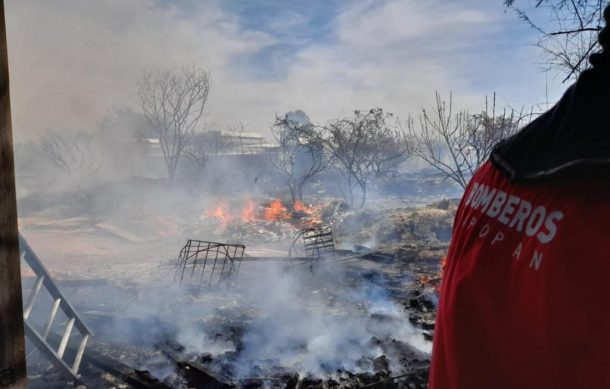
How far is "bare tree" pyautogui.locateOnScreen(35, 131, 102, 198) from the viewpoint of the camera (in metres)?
27.5

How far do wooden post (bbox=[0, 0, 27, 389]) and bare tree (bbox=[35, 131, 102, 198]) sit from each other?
28.5 m

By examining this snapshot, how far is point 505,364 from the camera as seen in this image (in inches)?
38.6

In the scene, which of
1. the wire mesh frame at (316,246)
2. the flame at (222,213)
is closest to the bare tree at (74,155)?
the flame at (222,213)

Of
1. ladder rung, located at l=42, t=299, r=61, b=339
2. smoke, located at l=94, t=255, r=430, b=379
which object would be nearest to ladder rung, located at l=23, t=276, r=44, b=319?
ladder rung, located at l=42, t=299, r=61, b=339

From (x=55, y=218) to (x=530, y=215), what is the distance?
2570cm

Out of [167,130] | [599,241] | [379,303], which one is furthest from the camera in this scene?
[167,130]

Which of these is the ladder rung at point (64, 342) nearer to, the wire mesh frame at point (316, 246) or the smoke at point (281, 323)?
the smoke at point (281, 323)

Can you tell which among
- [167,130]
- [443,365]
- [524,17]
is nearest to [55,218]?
[167,130]

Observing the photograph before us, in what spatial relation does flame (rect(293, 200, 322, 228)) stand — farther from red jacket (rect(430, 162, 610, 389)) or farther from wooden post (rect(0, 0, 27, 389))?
red jacket (rect(430, 162, 610, 389))

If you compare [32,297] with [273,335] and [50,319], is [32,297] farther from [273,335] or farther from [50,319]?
[273,335]

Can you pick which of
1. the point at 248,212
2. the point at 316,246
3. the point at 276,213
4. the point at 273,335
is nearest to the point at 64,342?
the point at 273,335

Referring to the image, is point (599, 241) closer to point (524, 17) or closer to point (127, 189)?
point (524, 17)

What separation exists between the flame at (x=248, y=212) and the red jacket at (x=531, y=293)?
60.3ft

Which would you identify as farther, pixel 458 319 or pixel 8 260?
pixel 8 260
